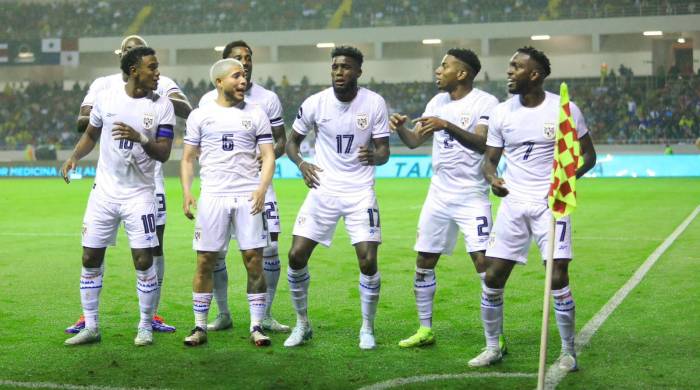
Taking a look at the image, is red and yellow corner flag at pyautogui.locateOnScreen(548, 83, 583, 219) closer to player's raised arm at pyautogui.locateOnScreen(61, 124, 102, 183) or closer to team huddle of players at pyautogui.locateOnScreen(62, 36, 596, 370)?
team huddle of players at pyautogui.locateOnScreen(62, 36, 596, 370)

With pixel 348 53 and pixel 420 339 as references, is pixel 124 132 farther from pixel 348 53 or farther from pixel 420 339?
pixel 420 339

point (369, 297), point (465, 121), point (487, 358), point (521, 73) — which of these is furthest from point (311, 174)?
point (487, 358)

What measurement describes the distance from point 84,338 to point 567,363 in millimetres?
3638

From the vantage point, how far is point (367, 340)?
7590 mm

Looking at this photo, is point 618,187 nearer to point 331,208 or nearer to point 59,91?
point 331,208

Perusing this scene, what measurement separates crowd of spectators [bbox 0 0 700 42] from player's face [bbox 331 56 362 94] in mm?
40135

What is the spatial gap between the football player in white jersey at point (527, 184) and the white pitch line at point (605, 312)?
0.63 feet

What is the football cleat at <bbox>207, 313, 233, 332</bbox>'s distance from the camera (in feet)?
27.6

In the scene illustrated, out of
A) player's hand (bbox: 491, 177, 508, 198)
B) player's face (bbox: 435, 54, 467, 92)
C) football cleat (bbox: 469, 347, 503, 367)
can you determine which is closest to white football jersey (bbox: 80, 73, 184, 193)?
player's face (bbox: 435, 54, 467, 92)

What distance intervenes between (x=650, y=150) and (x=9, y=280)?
32445 millimetres

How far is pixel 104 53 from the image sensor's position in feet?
179

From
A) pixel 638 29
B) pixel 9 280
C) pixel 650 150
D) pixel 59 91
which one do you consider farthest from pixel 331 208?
pixel 59 91

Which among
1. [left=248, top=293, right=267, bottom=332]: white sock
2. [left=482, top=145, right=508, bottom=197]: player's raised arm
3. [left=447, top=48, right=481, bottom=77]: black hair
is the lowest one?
[left=248, top=293, right=267, bottom=332]: white sock

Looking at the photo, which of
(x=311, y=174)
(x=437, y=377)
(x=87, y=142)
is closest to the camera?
(x=437, y=377)
